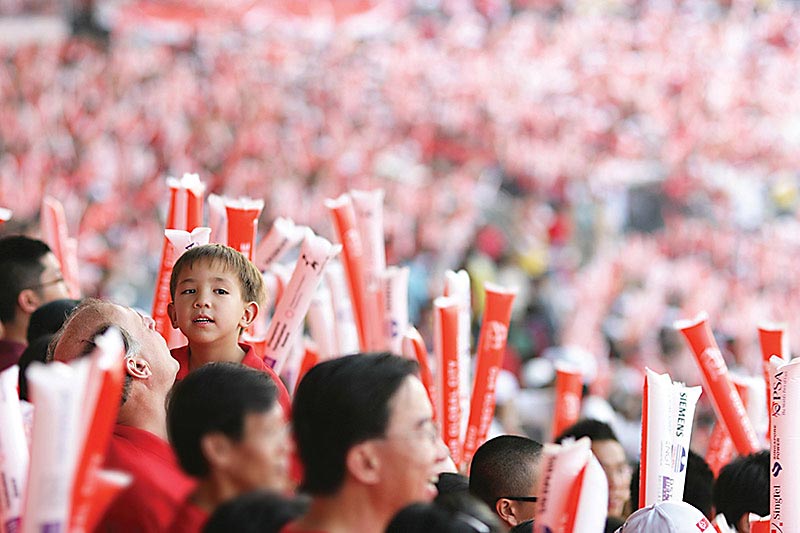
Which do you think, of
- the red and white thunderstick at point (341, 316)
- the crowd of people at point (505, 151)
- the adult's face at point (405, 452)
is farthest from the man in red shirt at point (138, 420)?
the crowd of people at point (505, 151)

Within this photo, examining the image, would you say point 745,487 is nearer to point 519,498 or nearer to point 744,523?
point 744,523

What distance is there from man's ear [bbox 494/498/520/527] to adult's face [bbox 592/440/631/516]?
755 mm

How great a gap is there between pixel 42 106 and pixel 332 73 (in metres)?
3.92

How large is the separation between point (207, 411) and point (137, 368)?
677mm

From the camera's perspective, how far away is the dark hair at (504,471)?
2.98 m

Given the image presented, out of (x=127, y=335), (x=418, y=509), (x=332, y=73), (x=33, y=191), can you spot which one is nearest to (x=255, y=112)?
(x=332, y=73)

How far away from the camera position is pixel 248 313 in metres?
3.05

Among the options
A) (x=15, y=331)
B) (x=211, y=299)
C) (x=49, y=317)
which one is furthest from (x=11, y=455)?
(x=15, y=331)

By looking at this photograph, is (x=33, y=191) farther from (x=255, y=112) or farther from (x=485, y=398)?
(x=485, y=398)

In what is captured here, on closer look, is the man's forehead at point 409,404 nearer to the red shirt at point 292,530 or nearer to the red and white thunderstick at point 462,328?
the red shirt at point 292,530

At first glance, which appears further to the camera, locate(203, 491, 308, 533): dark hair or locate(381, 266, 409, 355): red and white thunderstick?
locate(381, 266, 409, 355): red and white thunderstick

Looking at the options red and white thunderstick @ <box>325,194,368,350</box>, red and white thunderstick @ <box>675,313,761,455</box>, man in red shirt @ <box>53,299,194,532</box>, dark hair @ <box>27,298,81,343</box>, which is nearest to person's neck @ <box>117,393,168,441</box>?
man in red shirt @ <box>53,299,194,532</box>

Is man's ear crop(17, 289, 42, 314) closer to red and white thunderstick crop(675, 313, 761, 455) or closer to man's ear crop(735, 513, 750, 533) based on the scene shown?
red and white thunderstick crop(675, 313, 761, 455)

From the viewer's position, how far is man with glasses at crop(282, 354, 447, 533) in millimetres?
1950
